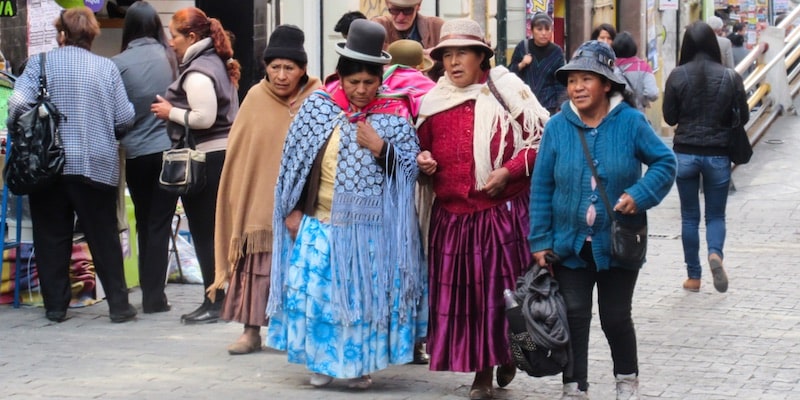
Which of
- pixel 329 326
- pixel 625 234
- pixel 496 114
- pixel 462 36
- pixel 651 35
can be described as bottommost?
pixel 329 326

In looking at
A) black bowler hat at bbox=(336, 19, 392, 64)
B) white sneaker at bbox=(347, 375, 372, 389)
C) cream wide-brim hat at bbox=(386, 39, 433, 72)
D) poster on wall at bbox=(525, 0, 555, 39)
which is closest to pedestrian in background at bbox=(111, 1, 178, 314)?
cream wide-brim hat at bbox=(386, 39, 433, 72)

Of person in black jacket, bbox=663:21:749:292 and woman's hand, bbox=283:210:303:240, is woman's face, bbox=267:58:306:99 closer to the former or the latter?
woman's hand, bbox=283:210:303:240

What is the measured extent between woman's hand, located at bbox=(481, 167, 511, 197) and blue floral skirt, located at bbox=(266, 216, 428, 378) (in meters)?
0.65

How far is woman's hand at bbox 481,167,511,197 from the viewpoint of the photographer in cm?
678

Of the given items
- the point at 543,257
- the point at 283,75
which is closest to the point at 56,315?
the point at 283,75

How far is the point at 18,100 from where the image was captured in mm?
8922

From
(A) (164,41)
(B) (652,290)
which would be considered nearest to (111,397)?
(A) (164,41)

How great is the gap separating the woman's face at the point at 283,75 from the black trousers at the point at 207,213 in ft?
3.91

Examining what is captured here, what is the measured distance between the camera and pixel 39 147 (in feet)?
28.9

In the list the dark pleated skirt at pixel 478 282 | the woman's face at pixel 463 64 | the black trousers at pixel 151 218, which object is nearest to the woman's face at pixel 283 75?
the woman's face at pixel 463 64

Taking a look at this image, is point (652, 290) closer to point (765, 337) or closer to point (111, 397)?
point (765, 337)

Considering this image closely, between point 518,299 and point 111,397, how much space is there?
6.79 feet

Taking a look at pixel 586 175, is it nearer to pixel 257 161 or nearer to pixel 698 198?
pixel 257 161

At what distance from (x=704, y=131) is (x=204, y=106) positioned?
3.66 meters
